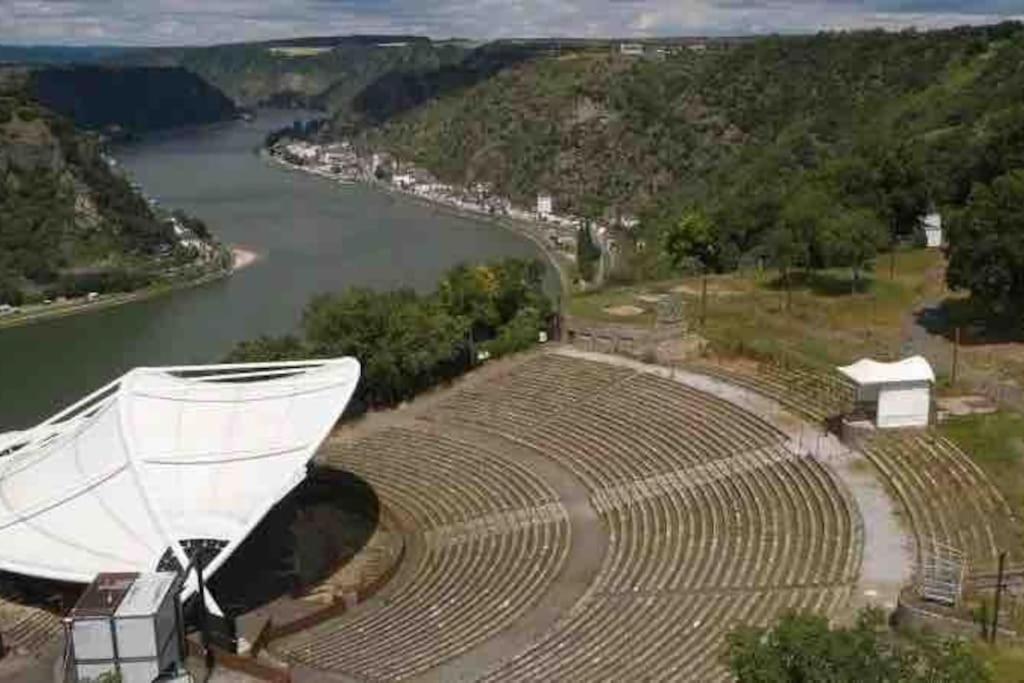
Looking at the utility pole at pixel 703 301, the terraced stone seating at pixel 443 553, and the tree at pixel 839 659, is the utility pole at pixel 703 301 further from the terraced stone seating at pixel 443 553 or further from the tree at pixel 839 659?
the tree at pixel 839 659

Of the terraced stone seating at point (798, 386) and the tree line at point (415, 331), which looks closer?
the terraced stone seating at point (798, 386)

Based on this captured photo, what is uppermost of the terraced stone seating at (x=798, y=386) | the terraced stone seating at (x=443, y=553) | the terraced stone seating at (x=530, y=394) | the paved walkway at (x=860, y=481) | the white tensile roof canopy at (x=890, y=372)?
the white tensile roof canopy at (x=890, y=372)

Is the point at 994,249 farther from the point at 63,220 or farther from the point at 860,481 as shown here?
the point at 63,220

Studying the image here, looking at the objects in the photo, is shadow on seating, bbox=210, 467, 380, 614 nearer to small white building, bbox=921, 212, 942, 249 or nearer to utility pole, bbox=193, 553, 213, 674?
utility pole, bbox=193, 553, 213, 674

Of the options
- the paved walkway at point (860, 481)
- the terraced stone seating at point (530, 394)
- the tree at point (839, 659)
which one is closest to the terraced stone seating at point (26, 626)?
the terraced stone seating at point (530, 394)

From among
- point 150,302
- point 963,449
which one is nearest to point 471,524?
point 963,449

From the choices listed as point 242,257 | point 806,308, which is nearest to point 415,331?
point 806,308
